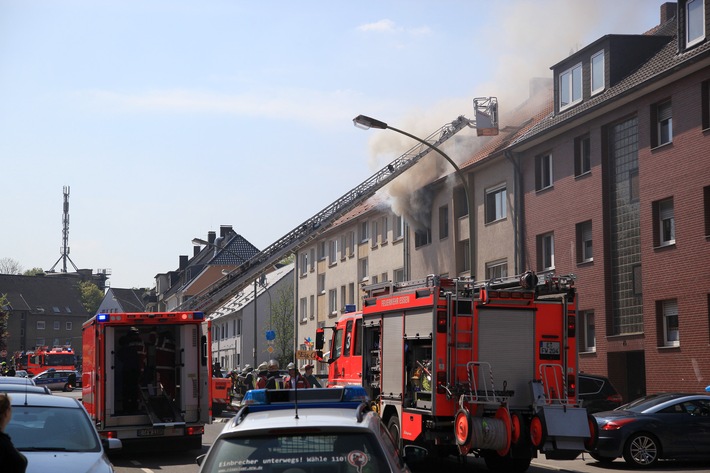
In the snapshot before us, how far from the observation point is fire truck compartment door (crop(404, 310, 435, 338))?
14594 mm

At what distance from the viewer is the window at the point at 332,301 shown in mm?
55578

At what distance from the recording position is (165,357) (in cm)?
1919

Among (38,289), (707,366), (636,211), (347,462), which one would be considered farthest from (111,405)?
(38,289)

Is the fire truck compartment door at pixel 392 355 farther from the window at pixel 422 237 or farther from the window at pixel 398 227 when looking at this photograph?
the window at pixel 398 227

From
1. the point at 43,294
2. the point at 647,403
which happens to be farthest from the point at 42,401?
the point at 43,294

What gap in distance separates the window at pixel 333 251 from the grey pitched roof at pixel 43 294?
82066 mm

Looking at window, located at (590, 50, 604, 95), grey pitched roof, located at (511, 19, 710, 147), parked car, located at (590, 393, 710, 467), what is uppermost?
window, located at (590, 50, 604, 95)

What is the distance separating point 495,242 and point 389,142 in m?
7.58

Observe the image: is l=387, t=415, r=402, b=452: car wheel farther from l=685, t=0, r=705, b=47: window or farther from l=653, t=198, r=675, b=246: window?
l=685, t=0, r=705, b=47: window

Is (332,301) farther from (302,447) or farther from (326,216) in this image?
(302,447)

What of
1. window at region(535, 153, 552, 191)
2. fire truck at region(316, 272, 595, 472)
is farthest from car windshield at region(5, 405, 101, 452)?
window at region(535, 153, 552, 191)

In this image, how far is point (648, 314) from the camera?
26.7 metres

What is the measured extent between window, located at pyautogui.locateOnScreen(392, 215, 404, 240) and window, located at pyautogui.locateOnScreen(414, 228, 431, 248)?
2.36 m

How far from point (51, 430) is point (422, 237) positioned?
32.3 metres
